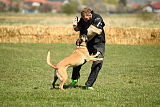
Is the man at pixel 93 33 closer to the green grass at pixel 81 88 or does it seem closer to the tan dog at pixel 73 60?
the tan dog at pixel 73 60

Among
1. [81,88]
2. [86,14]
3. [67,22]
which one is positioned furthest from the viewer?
[67,22]

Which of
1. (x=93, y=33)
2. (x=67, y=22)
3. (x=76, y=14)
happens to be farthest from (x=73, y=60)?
(x=76, y=14)

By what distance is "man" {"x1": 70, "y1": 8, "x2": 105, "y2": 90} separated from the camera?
8.63 metres

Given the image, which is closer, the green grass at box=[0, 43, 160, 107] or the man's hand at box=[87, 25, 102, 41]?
the green grass at box=[0, 43, 160, 107]

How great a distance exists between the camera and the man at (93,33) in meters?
8.63

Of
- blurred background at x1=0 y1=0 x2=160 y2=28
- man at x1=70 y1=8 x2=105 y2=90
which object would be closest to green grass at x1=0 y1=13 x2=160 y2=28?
blurred background at x1=0 y1=0 x2=160 y2=28

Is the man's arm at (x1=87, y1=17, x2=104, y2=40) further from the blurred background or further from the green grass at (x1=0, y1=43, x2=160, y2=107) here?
the blurred background

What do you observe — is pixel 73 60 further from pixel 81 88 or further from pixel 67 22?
pixel 67 22

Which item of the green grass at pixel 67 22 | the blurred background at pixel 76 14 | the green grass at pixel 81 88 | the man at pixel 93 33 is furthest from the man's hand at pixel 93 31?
the blurred background at pixel 76 14

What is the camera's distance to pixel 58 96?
8016 mm

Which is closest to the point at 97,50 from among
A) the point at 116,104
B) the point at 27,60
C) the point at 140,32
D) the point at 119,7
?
the point at 116,104

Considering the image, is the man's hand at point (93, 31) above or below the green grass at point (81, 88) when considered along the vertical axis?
above

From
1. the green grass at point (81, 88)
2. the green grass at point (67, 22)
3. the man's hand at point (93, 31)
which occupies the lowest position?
the green grass at point (81, 88)

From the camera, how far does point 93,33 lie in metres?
8.73
